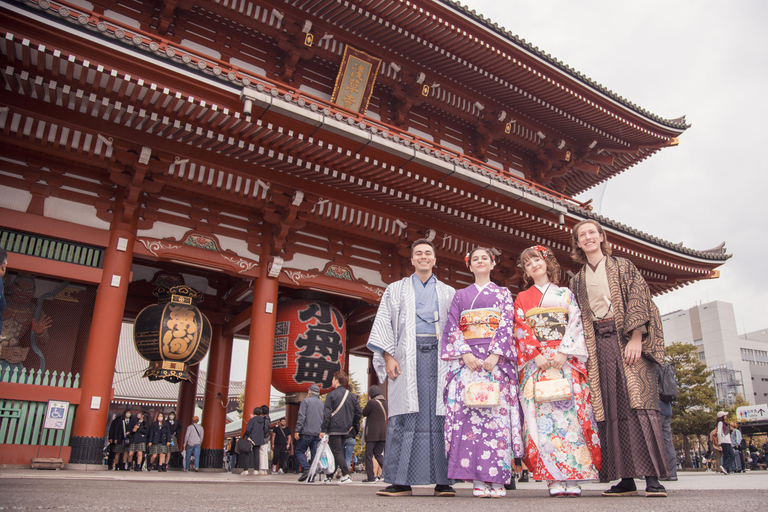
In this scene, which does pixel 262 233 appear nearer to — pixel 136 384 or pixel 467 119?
pixel 467 119

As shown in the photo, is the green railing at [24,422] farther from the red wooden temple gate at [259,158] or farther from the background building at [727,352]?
the background building at [727,352]

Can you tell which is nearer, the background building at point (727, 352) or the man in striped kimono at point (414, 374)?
the man in striped kimono at point (414, 374)

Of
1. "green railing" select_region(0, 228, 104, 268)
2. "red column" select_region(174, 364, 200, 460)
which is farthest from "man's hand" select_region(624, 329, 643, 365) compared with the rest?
"red column" select_region(174, 364, 200, 460)

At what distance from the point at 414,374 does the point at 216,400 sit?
8.21 meters

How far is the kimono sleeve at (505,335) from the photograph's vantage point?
3.75m

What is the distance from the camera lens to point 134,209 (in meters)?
7.78

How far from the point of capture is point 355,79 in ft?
33.8

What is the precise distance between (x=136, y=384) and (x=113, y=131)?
69.8ft

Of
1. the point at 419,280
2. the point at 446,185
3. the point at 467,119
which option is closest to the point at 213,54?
the point at 446,185

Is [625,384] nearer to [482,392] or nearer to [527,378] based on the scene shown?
[527,378]

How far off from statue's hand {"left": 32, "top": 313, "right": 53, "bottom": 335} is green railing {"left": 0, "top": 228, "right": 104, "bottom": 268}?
163cm

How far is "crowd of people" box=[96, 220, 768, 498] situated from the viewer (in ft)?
11.7

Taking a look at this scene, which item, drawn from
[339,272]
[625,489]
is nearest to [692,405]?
[339,272]

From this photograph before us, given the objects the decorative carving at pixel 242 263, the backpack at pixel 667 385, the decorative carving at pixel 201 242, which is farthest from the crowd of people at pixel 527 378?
the decorative carving at pixel 201 242
